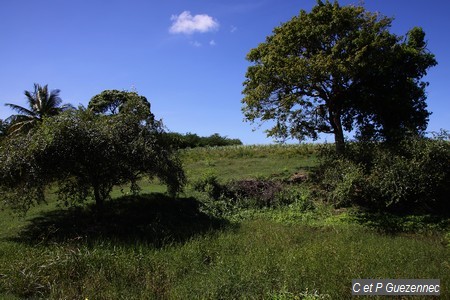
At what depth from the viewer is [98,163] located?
45.5ft

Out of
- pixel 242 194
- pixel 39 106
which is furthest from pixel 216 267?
pixel 39 106

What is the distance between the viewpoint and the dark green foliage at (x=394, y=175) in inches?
607

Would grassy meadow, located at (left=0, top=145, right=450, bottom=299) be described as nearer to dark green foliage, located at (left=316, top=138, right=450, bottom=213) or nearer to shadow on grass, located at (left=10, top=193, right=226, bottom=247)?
shadow on grass, located at (left=10, top=193, right=226, bottom=247)

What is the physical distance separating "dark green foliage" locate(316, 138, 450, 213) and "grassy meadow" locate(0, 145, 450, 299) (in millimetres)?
1140

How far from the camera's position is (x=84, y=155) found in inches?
537

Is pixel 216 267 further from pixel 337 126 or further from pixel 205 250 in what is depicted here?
pixel 337 126

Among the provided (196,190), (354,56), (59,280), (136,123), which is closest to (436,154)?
(354,56)

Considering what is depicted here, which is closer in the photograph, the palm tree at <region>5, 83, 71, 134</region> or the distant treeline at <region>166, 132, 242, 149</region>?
the palm tree at <region>5, 83, 71, 134</region>

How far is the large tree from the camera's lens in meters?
→ 19.7

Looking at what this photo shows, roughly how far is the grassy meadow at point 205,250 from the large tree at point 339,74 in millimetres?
5703

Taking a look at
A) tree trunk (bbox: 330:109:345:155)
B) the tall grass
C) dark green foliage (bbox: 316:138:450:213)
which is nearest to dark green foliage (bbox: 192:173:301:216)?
dark green foliage (bbox: 316:138:450:213)

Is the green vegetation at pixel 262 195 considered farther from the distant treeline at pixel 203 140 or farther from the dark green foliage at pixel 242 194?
the distant treeline at pixel 203 140

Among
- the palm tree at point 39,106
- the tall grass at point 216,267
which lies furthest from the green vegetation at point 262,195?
the palm tree at point 39,106

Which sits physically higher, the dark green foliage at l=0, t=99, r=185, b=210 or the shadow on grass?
the dark green foliage at l=0, t=99, r=185, b=210
